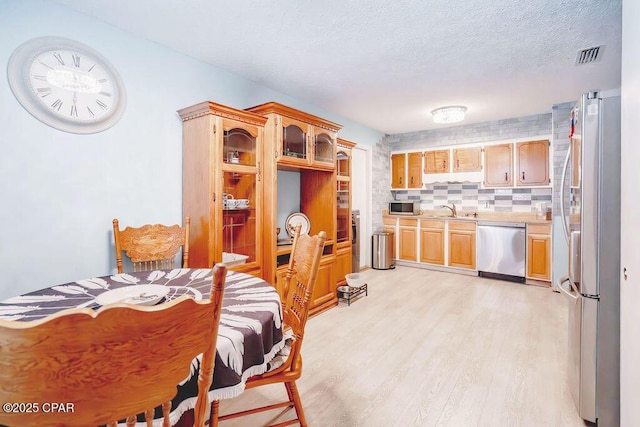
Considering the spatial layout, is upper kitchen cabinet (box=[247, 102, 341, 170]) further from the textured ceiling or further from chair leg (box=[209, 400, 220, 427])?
chair leg (box=[209, 400, 220, 427])

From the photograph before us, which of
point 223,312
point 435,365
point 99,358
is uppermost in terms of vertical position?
point 99,358

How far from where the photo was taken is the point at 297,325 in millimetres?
1554

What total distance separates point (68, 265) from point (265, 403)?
1600 millimetres

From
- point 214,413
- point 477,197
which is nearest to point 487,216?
point 477,197

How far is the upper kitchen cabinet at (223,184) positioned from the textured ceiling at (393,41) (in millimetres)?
590

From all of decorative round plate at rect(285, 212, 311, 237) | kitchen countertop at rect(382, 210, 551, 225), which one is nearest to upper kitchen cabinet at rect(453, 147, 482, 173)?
kitchen countertop at rect(382, 210, 551, 225)

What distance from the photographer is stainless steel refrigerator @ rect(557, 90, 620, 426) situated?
1.60 m

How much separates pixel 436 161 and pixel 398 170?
28.7 inches

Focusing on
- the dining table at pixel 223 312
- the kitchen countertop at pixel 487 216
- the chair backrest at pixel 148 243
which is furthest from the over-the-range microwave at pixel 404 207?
the dining table at pixel 223 312

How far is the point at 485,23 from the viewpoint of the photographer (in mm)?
2211

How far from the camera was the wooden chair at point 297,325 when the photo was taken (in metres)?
1.40

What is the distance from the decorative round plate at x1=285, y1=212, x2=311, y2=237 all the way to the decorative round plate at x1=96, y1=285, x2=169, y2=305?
6.92 feet

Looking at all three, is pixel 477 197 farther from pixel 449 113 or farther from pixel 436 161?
pixel 449 113
